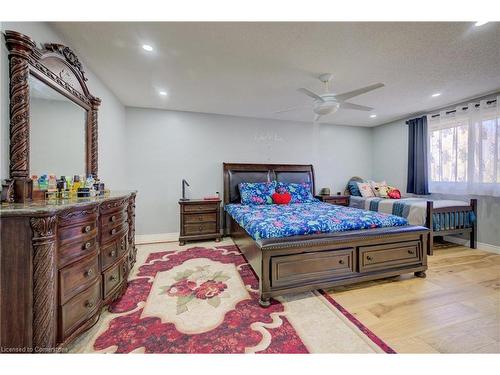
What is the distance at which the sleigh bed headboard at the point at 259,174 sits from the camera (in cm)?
404

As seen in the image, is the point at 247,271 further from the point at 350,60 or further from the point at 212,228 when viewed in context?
the point at 350,60

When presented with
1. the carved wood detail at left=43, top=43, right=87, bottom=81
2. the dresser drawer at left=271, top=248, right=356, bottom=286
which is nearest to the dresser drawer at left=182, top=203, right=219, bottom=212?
the dresser drawer at left=271, top=248, right=356, bottom=286

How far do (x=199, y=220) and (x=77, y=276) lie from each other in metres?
2.34

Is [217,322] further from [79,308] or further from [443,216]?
[443,216]

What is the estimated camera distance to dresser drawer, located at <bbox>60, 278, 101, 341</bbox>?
4.15 ft

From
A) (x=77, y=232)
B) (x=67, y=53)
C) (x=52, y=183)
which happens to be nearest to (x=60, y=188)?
(x=52, y=183)

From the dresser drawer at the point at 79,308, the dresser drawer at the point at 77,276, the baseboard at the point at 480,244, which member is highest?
the dresser drawer at the point at 77,276

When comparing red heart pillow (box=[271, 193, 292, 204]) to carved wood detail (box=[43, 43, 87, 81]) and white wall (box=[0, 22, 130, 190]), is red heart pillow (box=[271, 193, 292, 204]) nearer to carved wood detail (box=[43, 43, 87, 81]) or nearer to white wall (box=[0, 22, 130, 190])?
white wall (box=[0, 22, 130, 190])

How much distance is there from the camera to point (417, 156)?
4.12 m

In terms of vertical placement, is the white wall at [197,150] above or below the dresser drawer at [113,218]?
above

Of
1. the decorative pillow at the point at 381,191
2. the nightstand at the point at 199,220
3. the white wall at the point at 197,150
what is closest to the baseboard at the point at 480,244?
the decorative pillow at the point at 381,191

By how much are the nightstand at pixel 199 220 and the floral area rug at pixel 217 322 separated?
46.3 inches

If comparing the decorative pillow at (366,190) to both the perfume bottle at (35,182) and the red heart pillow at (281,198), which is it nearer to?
the red heart pillow at (281,198)
